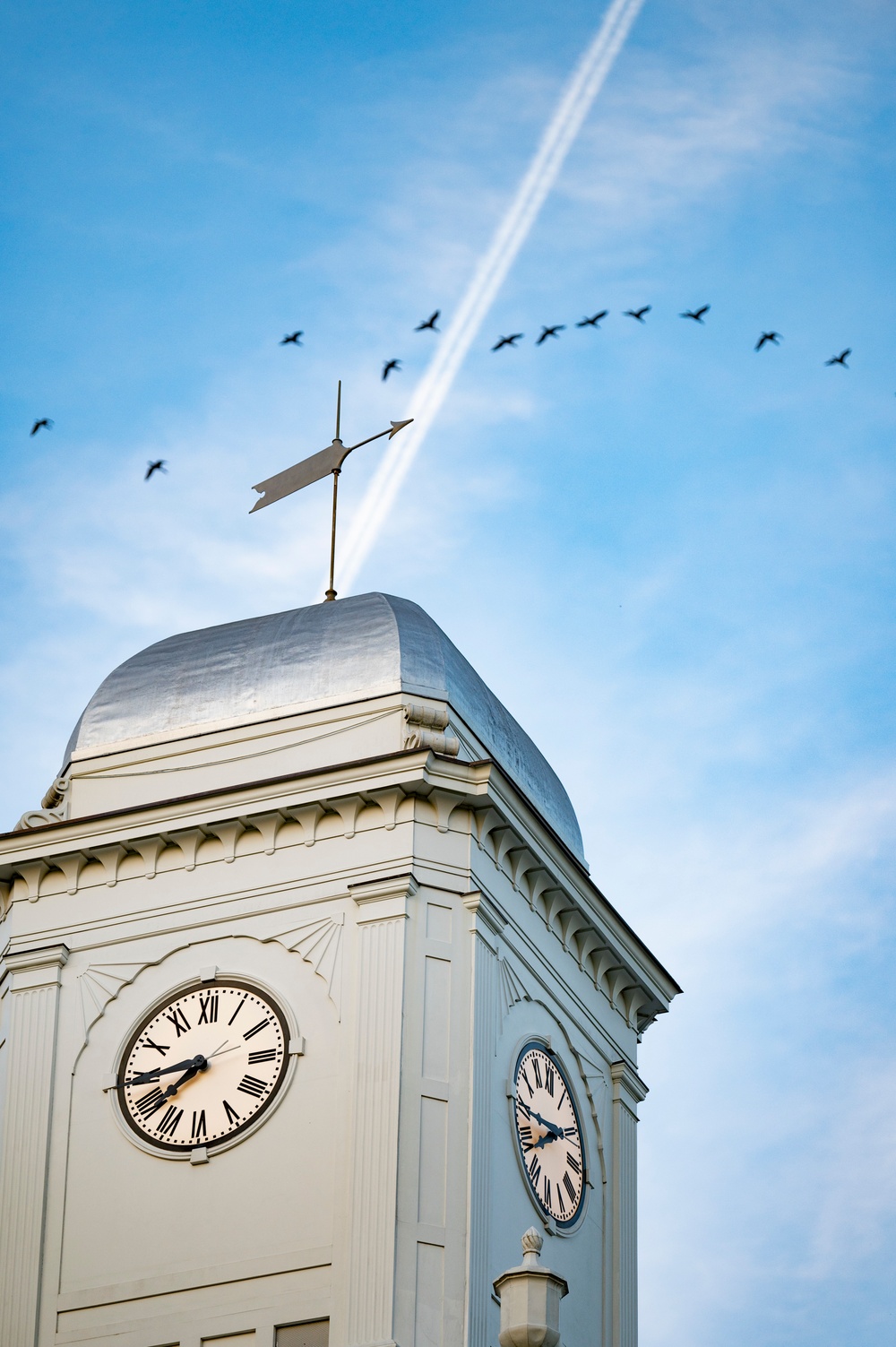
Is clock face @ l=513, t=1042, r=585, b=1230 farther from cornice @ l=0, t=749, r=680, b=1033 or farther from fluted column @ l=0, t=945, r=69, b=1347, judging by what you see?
fluted column @ l=0, t=945, r=69, b=1347

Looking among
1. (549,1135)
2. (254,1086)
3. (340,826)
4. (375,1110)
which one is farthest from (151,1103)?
(549,1135)

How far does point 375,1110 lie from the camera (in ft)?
120

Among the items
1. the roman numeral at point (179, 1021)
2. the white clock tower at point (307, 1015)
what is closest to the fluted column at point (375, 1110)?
the white clock tower at point (307, 1015)

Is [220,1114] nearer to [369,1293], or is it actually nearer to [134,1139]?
[134,1139]

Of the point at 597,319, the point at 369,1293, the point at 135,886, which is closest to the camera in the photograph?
the point at 369,1293

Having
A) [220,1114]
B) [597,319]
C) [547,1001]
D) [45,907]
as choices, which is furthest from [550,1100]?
[597,319]

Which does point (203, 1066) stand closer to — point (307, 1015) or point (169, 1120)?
point (169, 1120)

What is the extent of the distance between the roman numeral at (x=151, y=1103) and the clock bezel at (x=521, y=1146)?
429 cm

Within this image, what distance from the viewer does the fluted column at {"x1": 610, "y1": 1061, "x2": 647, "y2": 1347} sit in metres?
39.8

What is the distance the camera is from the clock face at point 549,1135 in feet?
127

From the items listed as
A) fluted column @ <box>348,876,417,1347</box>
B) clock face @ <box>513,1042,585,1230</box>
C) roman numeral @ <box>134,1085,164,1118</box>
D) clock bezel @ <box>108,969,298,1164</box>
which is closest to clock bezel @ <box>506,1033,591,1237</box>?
clock face @ <box>513,1042,585,1230</box>

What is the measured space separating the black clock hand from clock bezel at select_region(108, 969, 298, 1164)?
0.74 ft

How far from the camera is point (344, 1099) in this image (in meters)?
36.9

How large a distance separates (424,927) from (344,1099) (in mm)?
2547
